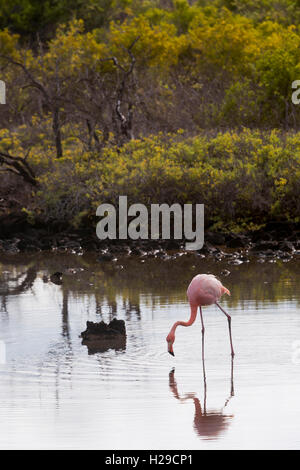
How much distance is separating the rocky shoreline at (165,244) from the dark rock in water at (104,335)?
9.66 metres

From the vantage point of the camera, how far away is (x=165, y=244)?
26.5 meters

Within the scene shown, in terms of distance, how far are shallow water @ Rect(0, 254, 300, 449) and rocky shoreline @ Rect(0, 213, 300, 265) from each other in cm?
532

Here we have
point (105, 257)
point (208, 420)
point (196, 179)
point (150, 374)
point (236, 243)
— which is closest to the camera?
point (208, 420)

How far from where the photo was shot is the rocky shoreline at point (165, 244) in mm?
24705

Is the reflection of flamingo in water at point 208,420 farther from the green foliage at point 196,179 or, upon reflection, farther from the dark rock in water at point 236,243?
the green foliage at point 196,179

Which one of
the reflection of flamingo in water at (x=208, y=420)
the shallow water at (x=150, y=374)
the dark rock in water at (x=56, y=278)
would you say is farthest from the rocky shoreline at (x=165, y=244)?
the reflection of flamingo in water at (x=208, y=420)

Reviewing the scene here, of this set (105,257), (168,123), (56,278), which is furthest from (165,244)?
(168,123)

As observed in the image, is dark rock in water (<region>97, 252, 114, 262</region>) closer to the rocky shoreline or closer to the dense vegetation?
the rocky shoreline

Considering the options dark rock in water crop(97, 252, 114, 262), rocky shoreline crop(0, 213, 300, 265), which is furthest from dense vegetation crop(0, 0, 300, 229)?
dark rock in water crop(97, 252, 114, 262)

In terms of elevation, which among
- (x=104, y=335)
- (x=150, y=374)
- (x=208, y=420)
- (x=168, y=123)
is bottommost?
(x=208, y=420)

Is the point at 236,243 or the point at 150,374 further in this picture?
the point at 236,243

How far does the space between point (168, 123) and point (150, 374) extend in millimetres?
26446

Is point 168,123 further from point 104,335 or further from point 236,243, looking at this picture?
point 104,335

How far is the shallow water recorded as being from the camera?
368 inches
